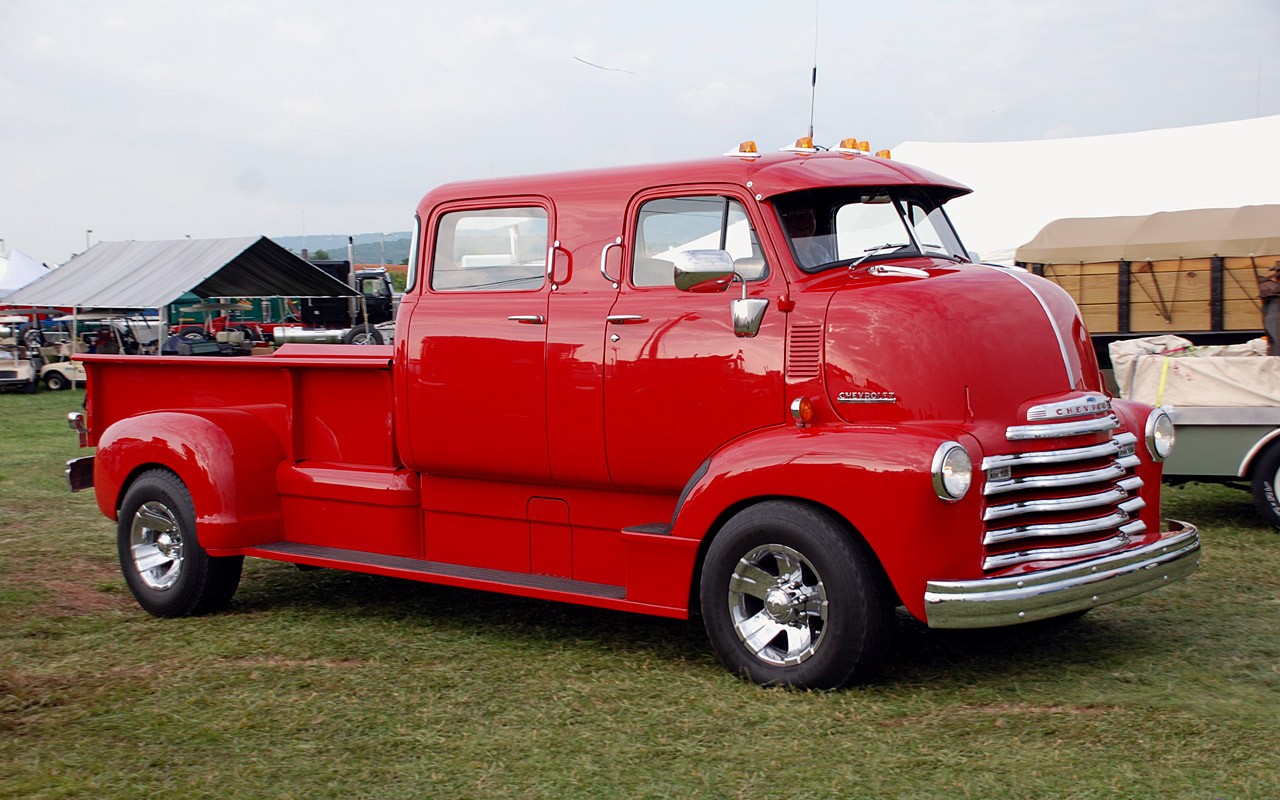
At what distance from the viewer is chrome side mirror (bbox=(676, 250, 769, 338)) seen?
16.4 ft

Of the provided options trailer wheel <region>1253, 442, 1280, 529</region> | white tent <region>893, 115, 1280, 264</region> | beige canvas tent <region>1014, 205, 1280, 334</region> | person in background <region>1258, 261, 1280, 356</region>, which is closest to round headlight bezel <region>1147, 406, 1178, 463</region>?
trailer wheel <region>1253, 442, 1280, 529</region>

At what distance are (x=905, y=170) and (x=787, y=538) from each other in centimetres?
205

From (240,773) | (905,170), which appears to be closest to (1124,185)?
(905,170)

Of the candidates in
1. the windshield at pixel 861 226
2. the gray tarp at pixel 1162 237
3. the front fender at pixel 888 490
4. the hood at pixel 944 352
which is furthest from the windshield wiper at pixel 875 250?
the gray tarp at pixel 1162 237

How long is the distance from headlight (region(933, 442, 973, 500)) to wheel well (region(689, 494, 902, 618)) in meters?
0.38

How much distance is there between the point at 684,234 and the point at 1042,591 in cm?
217

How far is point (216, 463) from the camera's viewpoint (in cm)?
632

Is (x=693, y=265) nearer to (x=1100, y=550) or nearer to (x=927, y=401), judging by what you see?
(x=927, y=401)

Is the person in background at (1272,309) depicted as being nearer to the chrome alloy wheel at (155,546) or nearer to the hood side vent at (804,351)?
the hood side vent at (804,351)

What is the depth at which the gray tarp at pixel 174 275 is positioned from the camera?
76.2ft

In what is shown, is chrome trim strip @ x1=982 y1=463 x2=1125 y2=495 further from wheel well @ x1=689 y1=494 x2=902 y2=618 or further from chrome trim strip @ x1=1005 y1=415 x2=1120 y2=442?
wheel well @ x1=689 y1=494 x2=902 y2=618

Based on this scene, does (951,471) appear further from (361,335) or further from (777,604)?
(361,335)

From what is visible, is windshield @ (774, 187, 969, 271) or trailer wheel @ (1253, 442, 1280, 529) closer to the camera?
windshield @ (774, 187, 969, 271)

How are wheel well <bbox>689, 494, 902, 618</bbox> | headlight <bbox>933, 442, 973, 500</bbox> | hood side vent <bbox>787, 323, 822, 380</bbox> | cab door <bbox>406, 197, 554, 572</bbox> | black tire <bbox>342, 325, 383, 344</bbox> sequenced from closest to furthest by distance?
headlight <bbox>933, 442, 973, 500</bbox> → wheel well <bbox>689, 494, 902, 618</bbox> → hood side vent <bbox>787, 323, 822, 380</bbox> → cab door <bbox>406, 197, 554, 572</bbox> → black tire <bbox>342, 325, 383, 344</bbox>
